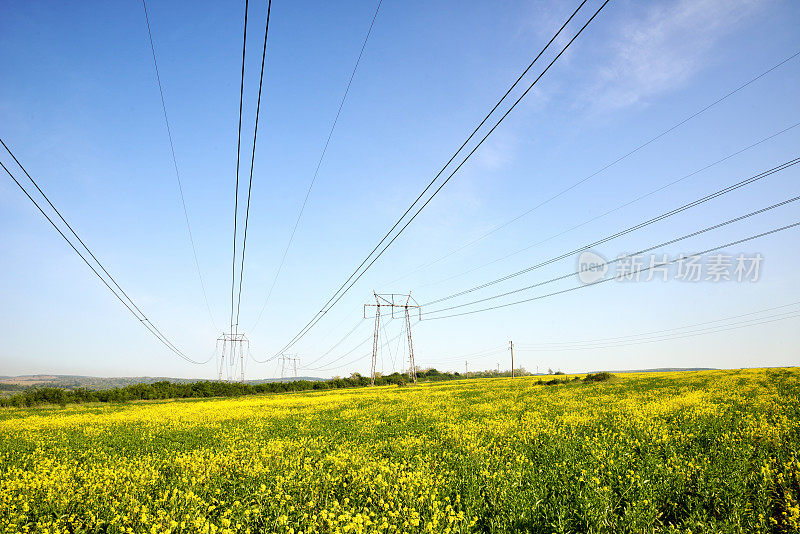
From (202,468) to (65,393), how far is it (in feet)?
201

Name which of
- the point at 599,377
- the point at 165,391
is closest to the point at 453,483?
the point at 599,377

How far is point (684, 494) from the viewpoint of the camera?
7258mm

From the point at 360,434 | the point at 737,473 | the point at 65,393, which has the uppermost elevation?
the point at 737,473

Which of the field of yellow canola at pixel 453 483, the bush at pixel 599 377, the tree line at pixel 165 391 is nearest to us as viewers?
the field of yellow canola at pixel 453 483

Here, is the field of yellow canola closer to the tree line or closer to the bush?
the bush

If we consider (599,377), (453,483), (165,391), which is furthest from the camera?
(165,391)

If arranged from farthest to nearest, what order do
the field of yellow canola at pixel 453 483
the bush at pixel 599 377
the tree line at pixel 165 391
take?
the tree line at pixel 165 391
the bush at pixel 599 377
the field of yellow canola at pixel 453 483

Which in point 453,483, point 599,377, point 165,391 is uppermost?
point 453,483

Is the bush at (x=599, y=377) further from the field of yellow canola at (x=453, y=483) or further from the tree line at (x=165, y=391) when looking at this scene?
the tree line at (x=165, y=391)

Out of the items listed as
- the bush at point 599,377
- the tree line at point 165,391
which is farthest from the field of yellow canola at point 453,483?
the tree line at point 165,391

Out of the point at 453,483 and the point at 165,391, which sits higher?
the point at 453,483

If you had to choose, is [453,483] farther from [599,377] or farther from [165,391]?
[165,391]

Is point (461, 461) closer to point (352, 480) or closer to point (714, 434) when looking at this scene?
point (352, 480)

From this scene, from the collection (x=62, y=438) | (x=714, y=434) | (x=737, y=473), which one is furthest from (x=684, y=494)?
(x=62, y=438)
